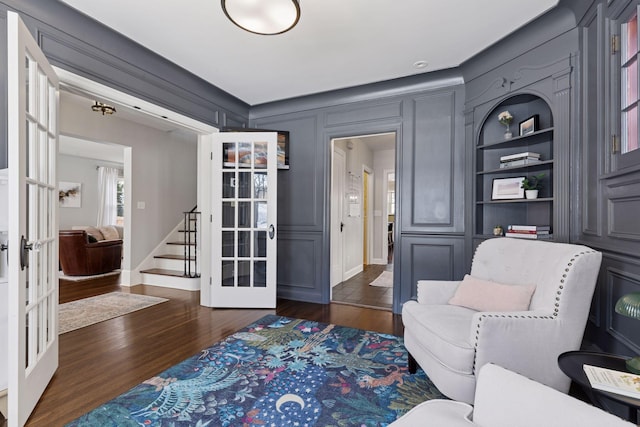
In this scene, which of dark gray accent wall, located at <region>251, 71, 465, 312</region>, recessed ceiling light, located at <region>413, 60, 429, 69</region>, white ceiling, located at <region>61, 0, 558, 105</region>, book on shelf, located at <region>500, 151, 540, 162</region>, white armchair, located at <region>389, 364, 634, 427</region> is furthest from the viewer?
dark gray accent wall, located at <region>251, 71, 465, 312</region>

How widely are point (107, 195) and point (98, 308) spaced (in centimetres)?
576

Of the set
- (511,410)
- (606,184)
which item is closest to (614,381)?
(511,410)

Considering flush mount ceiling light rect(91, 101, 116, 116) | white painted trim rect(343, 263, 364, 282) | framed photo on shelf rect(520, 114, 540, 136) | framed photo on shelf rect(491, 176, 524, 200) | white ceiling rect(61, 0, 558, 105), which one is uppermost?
white ceiling rect(61, 0, 558, 105)

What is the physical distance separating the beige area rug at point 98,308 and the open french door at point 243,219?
0.85 meters

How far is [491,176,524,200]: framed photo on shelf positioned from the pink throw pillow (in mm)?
1026

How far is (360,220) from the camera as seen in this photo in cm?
617

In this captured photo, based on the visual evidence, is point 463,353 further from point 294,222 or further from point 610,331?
point 294,222

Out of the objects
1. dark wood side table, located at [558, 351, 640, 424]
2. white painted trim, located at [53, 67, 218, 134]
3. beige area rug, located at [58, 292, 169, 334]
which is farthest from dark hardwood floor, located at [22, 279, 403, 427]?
white painted trim, located at [53, 67, 218, 134]

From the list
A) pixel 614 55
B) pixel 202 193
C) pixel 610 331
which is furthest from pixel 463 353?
pixel 202 193

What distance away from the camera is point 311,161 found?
13.3 ft

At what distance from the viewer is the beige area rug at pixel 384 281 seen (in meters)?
4.92

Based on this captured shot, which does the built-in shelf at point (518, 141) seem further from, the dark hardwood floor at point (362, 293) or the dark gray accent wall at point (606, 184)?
the dark hardwood floor at point (362, 293)

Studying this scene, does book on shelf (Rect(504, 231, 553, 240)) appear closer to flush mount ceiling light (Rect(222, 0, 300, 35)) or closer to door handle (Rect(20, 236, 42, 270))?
flush mount ceiling light (Rect(222, 0, 300, 35))

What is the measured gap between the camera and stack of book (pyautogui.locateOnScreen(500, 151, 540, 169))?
2.61 m
